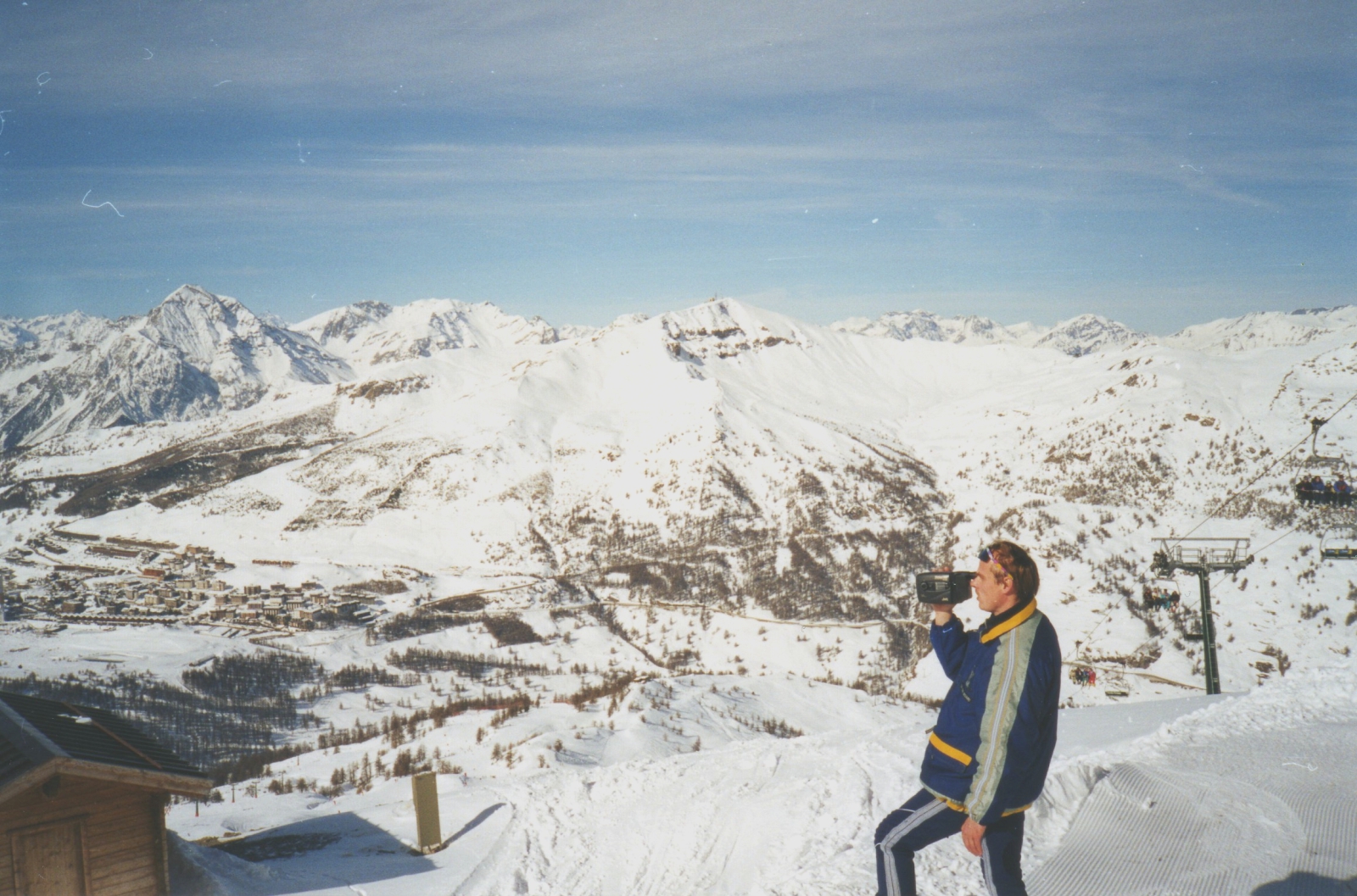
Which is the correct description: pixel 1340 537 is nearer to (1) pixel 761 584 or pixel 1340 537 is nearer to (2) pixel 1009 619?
A: (1) pixel 761 584

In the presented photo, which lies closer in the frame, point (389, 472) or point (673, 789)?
point (673, 789)

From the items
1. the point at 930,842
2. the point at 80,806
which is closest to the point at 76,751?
the point at 80,806

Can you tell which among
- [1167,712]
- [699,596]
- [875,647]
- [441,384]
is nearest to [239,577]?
[699,596]

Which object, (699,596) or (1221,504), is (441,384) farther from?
(1221,504)

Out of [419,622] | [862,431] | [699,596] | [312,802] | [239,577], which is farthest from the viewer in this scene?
[862,431]

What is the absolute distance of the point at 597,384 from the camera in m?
110

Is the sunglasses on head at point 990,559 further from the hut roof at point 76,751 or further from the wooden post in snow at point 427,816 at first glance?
the hut roof at point 76,751

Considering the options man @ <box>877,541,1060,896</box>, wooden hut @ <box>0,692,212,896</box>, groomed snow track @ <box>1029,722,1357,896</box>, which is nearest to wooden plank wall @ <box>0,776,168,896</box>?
wooden hut @ <box>0,692,212,896</box>

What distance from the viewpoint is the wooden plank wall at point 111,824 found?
30.5 ft

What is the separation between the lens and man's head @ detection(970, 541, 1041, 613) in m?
4.52

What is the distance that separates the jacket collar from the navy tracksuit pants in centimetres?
114

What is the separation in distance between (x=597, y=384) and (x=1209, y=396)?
7061cm

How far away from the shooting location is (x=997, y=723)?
443 cm

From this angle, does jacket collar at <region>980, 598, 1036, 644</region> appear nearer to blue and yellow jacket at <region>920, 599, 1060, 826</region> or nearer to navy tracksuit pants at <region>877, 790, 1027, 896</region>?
blue and yellow jacket at <region>920, 599, 1060, 826</region>
